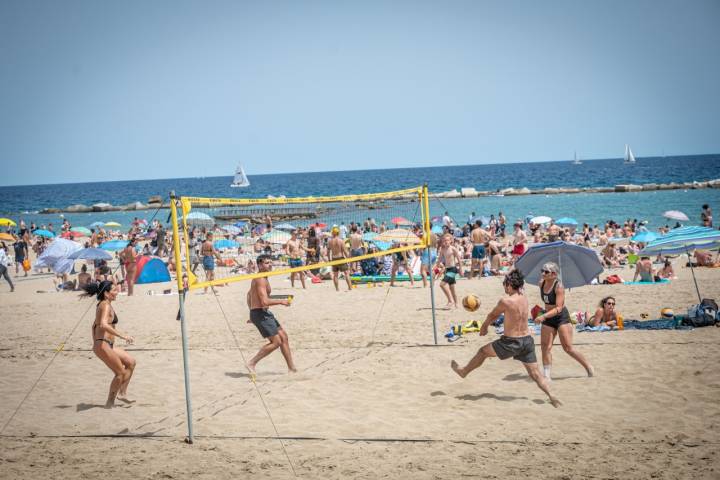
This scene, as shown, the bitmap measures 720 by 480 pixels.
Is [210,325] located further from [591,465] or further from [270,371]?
[591,465]

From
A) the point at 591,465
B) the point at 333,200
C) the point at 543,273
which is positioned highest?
the point at 333,200

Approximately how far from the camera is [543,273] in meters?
7.23

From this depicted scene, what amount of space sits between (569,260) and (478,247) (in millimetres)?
7306

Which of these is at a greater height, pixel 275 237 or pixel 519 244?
pixel 275 237

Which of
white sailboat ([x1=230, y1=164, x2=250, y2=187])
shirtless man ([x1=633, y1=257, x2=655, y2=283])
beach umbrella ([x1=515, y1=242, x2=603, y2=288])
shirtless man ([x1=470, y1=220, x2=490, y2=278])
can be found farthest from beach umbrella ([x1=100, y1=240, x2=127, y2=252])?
white sailboat ([x1=230, y1=164, x2=250, y2=187])

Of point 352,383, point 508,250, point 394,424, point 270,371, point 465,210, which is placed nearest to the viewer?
point 394,424

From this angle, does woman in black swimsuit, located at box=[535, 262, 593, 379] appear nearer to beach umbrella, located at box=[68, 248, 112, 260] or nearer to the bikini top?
the bikini top

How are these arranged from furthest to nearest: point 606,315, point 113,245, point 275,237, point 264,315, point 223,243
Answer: point 113,245, point 223,243, point 275,237, point 606,315, point 264,315

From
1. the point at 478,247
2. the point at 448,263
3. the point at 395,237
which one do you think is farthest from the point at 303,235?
the point at 448,263

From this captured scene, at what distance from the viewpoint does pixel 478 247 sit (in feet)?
52.6

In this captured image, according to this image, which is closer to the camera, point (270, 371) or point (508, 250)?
point (270, 371)

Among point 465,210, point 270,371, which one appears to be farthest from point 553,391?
point 465,210

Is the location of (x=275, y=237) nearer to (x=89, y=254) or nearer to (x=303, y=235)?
(x=303, y=235)

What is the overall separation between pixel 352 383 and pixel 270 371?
1324 mm
